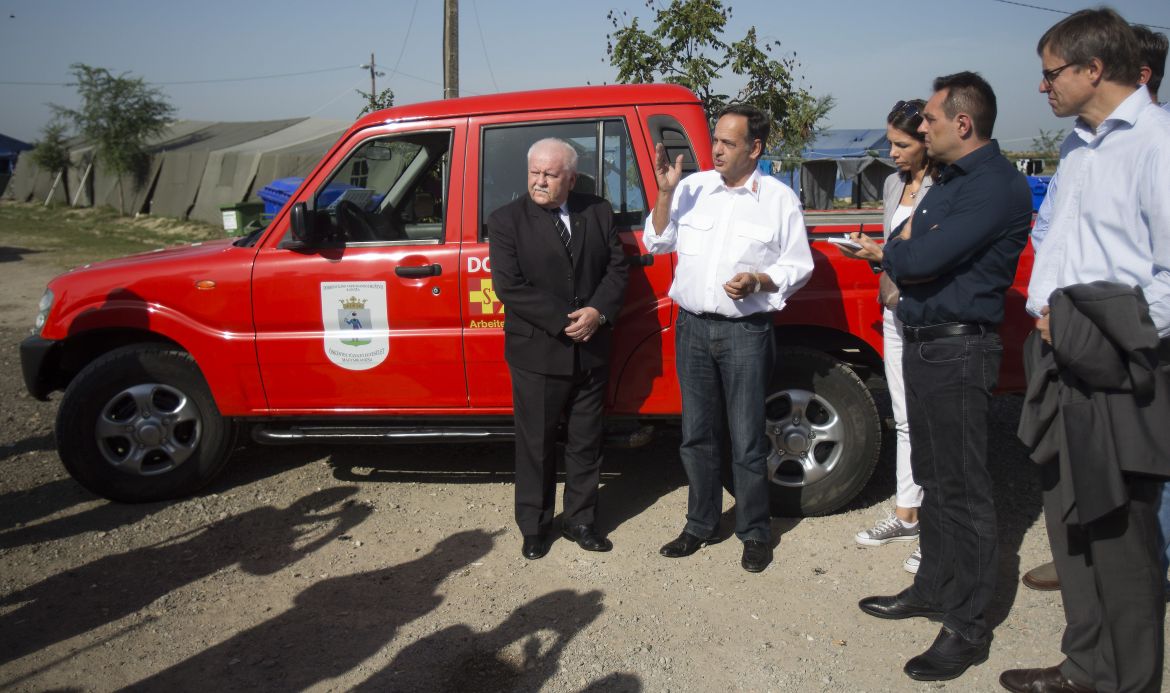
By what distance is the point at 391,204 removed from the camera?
462 centimetres

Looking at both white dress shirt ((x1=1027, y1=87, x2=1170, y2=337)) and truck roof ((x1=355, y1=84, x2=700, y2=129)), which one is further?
truck roof ((x1=355, y1=84, x2=700, y2=129))

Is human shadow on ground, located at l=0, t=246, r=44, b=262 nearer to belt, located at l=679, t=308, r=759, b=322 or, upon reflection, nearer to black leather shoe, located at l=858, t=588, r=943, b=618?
belt, located at l=679, t=308, r=759, b=322


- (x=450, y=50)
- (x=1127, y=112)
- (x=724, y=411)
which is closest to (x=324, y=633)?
(x=724, y=411)

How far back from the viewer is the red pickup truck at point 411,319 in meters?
4.36

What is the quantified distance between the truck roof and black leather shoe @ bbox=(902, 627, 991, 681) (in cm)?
259

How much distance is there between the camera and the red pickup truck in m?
4.36

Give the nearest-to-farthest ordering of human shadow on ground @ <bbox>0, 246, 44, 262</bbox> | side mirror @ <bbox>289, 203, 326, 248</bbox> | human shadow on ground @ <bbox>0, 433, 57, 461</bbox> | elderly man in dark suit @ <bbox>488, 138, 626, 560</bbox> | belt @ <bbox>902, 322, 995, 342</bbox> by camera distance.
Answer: belt @ <bbox>902, 322, 995, 342</bbox> < elderly man in dark suit @ <bbox>488, 138, 626, 560</bbox> < side mirror @ <bbox>289, 203, 326, 248</bbox> < human shadow on ground @ <bbox>0, 433, 57, 461</bbox> < human shadow on ground @ <bbox>0, 246, 44, 262</bbox>

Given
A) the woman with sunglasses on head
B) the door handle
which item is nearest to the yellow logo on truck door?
the door handle

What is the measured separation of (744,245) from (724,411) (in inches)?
32.9

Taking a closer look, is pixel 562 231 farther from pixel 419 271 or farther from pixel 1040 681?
pixel 1040 681

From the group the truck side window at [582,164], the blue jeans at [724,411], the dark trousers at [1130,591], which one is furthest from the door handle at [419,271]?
the dark trousers at [1130,591]

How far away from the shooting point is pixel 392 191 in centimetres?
464

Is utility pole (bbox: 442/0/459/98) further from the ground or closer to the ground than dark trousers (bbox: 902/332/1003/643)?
further from the ground

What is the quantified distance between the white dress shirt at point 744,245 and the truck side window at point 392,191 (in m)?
1.31
